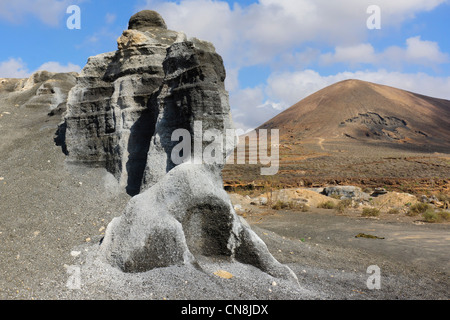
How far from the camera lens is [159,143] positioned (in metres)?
5.88

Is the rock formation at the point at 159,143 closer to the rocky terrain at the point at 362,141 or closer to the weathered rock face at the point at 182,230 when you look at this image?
the weathered rock face at the point at 182,230

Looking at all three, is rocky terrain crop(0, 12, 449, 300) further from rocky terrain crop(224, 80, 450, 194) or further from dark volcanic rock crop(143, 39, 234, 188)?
rocky terrain crop(224, 80, 450, 194)

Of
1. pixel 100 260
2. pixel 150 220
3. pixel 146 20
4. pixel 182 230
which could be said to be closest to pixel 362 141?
pixel 146 20

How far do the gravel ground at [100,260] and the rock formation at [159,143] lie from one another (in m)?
0.25

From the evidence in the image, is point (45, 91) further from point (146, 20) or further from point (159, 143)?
point (159, 143)

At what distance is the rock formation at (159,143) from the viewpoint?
14.4 ft

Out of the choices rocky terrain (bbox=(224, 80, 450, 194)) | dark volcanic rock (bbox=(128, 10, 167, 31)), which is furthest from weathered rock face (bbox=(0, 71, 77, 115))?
rocky terrain (bbox=(224, 80, 450, 194))

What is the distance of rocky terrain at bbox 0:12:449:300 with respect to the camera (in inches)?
163

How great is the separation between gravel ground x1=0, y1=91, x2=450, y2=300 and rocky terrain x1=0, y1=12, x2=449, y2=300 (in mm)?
21

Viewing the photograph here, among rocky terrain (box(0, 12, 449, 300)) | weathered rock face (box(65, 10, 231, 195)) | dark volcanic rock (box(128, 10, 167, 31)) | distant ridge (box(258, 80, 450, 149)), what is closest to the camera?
rocky terrain (box(0, 12, 449, 300))

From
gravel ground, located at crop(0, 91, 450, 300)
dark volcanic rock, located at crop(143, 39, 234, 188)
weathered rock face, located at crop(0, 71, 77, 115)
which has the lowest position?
gravel ground, located at crop(0, 91, 450, 300)

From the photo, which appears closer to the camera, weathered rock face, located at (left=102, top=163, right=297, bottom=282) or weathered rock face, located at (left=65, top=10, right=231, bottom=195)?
weathered rock face, located at (left=102, top=163, right=297, bottom=282)

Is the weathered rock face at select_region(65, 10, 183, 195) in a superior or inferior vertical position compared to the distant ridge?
inferior
